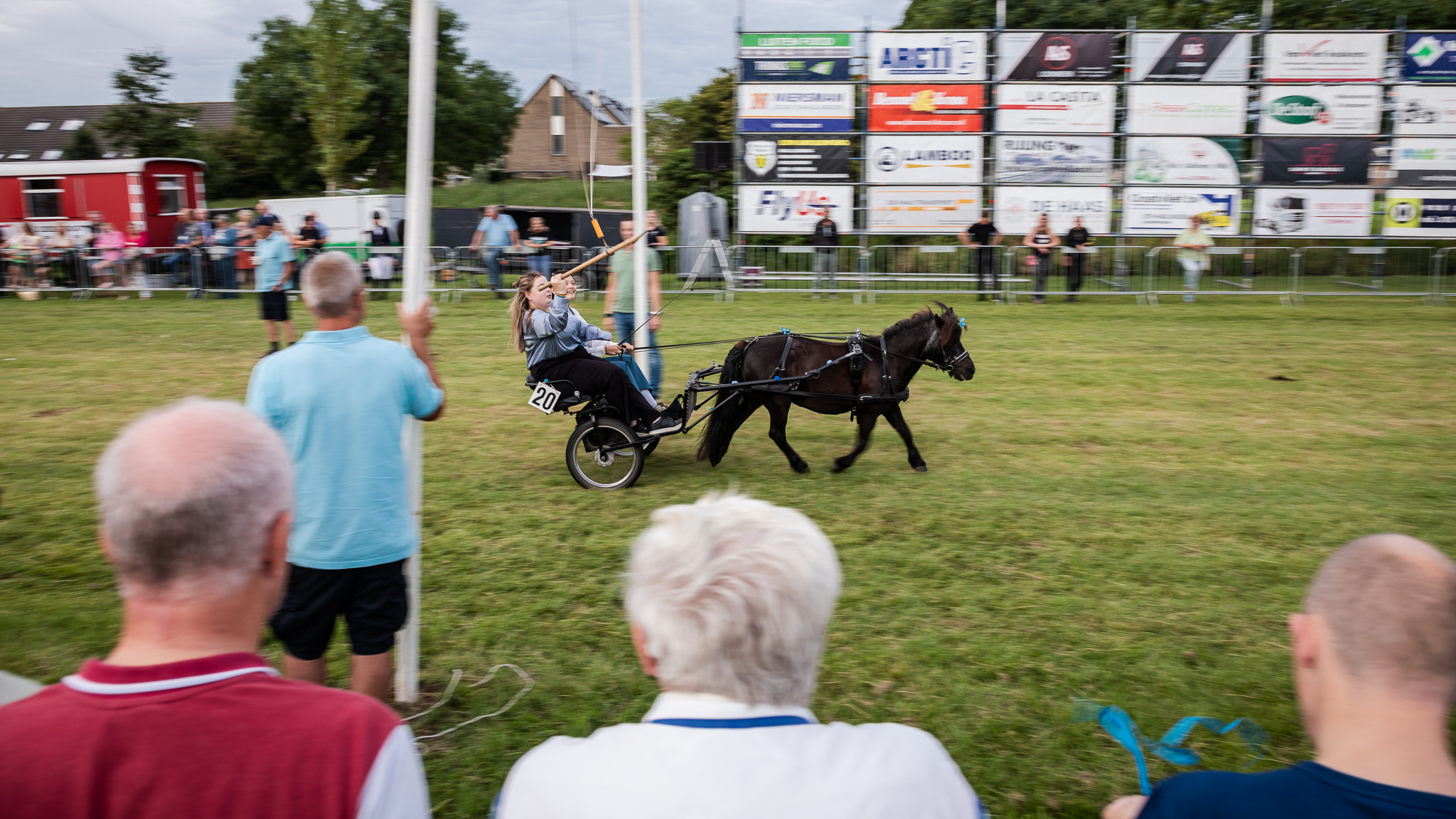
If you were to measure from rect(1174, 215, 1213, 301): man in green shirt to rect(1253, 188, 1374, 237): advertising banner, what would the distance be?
2.19 m

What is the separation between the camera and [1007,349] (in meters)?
14.8

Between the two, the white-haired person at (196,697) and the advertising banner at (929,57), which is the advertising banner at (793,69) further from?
the white-haired person at (196,697)

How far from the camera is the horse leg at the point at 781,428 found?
8258mm

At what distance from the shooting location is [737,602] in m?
1.55

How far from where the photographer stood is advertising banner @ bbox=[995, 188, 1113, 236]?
2252 centimetres

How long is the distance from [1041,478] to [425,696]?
5.52 m

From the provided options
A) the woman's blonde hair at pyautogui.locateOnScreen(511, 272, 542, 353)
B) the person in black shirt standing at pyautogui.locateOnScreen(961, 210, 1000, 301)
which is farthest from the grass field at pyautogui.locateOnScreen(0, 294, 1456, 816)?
the person in black shirt standing at pyautogui.locateOnScreen(961, 210, 1000, 301)

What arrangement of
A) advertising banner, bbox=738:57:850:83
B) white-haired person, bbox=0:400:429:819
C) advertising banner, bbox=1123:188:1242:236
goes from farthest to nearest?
advertising banner, bbox=738:57:850:83, advertising banner, bbox=1123:188:1242:236, white-haired person, bbox=0:400:429:819

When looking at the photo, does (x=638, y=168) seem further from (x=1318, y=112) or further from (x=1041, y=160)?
(x=1318, y=112)

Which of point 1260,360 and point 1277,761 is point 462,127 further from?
point 1277,761

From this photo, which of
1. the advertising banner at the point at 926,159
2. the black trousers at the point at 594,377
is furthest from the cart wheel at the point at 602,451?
the advertising banner at the point at 926,159

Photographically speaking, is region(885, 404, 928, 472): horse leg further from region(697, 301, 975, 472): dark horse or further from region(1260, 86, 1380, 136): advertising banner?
region(1260, 86, 1380, 136): advertising banner

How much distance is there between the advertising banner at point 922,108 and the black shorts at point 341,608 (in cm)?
2110

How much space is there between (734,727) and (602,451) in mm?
6366
